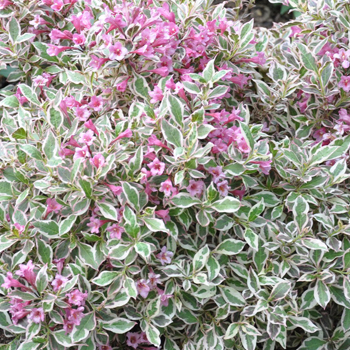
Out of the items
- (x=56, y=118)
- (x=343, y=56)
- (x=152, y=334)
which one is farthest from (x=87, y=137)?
(x=343, y=56)

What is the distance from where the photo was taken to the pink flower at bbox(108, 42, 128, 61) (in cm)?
168

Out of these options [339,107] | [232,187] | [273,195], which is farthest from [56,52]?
[339,107]

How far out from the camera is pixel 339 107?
1978mm

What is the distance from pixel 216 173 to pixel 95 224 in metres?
0.47

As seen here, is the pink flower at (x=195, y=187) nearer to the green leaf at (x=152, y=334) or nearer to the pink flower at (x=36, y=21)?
the green leaf at (x=152, y=334)

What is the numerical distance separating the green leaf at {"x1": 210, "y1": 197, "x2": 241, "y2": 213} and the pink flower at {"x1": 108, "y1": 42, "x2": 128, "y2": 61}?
0.62 meters

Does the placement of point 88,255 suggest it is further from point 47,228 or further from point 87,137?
point 87,137

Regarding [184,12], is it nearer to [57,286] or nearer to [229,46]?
[229,46]

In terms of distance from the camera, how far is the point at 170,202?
164 centimetres

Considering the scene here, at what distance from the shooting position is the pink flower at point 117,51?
1.68m

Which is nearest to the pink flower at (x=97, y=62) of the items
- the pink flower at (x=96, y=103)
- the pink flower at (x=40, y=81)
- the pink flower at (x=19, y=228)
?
the pink flower at (x=96, y=103)

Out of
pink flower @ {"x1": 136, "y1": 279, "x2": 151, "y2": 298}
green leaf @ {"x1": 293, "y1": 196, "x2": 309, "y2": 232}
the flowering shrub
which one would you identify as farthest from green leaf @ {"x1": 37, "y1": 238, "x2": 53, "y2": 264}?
green leaf @ {"x1": 293, "y1": 196, "x2": 309, "y2": 232}

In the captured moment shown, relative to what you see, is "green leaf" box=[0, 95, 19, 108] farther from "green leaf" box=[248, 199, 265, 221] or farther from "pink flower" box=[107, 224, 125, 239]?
"green leaf" box=[248, 199, 265, 221]

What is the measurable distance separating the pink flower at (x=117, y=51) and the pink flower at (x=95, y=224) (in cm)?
58
